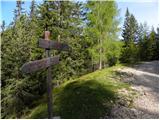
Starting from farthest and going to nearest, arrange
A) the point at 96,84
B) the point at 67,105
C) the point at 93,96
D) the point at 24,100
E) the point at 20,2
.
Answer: the point at 20,2 → the point at 24,100 → the point at 96,84 → the point at 93,96 → the point at 67,105

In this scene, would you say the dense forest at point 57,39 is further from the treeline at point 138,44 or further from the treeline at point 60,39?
the treeline at point 138,44

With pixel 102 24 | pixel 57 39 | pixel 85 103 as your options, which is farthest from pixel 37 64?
pixel 102 24

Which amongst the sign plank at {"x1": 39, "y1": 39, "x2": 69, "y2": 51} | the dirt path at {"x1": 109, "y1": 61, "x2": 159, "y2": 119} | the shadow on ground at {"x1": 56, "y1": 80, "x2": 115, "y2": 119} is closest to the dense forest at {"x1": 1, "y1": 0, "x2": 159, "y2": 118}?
the dirt path at {"x1": 109, "y1": 61, "x2": 159, "y2": 119}

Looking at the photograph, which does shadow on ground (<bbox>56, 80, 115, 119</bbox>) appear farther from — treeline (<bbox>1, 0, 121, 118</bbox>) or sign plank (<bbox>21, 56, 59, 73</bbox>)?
treeline (<bbox>1, 0, 121, 118</bbox>)

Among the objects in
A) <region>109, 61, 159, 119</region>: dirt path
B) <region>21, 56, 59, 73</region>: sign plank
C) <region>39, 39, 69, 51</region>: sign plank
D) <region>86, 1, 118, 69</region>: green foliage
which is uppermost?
<region>86, 1, 118, 69</region>: green foliage

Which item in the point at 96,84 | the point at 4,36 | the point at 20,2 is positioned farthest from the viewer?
the point at 20,2

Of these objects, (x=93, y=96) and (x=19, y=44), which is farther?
(x=19, y=44)

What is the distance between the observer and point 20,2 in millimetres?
23359

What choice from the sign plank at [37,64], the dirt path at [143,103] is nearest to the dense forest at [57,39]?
the dirt path at [143,103]

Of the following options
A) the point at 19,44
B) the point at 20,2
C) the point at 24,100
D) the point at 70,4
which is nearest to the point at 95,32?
the point at 70,4

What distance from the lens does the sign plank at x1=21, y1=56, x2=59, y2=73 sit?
4.46 m

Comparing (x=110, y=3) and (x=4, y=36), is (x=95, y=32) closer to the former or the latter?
(x=110, y=3)

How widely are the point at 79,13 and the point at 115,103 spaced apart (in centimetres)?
1312

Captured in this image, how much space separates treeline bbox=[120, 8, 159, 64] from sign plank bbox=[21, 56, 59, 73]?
58.7ft
